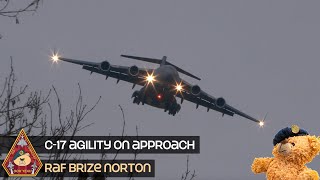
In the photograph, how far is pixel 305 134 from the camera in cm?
392

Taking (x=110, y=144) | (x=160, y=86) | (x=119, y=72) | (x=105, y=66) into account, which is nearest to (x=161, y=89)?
(x=160, y=86)

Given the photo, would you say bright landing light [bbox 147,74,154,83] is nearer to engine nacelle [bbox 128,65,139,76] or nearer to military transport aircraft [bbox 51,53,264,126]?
military transport aircraft [bbox 51,53,264,126]

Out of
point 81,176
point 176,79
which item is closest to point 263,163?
point 81,176

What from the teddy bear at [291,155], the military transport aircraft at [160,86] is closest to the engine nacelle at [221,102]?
the military transport aircraft at [160,86]

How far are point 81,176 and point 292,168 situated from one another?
211 centimetres

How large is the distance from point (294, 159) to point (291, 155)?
5cm

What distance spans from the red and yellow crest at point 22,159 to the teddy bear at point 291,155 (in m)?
2.23

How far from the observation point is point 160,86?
2920 centimetres

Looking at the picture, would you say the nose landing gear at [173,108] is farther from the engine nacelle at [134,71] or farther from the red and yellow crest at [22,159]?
the red and yellow crest at [22,159]

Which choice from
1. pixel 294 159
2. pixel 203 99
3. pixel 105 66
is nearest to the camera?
pixel 294 159

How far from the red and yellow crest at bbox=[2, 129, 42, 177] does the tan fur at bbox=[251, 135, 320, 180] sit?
2.22 metres

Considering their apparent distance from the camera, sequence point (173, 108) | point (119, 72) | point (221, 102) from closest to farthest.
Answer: point (221, 102) → point (119, 72) → point (173, 108)

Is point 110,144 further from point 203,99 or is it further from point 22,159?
point 203,99

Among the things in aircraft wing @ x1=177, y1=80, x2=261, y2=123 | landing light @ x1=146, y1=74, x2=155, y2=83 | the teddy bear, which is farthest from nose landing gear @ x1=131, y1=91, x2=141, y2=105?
the teddy bear
